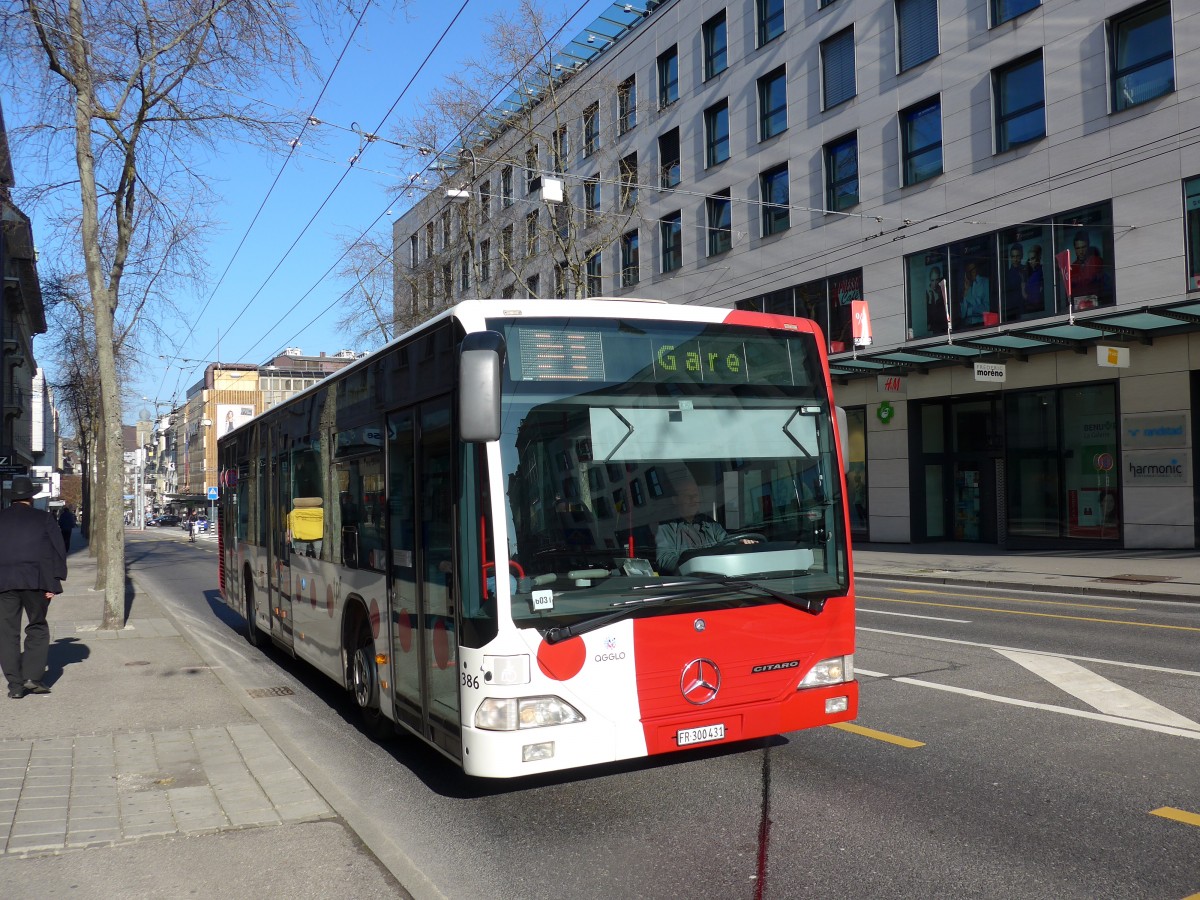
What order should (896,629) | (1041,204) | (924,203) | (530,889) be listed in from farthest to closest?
(924,203), (1041,204), (896,629), (530,889)

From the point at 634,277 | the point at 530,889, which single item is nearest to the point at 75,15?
the point at 530,889

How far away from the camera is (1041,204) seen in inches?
→ 942

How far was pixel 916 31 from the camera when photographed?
89.7ft

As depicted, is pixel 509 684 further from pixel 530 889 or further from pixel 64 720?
pixel 64 720

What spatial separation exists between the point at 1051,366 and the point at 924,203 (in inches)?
215

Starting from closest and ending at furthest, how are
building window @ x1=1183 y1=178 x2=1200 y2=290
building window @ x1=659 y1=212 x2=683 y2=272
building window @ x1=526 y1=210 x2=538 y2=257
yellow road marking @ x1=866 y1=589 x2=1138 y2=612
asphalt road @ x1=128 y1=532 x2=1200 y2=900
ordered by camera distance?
asphalt road @ x1=128 y1=532 x2=1200 y2=900 → yellow road marking @ x1=866 y1=589 x2=1138 y2=612 → building window @ x1=1183 y1=178 x2=1200 y2=290 → building window @ x1=526 y1=210 x2=538 y2=257 → building window @ x1=659 y1=212 x2=683 y2=272

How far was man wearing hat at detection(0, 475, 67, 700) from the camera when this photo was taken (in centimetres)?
852

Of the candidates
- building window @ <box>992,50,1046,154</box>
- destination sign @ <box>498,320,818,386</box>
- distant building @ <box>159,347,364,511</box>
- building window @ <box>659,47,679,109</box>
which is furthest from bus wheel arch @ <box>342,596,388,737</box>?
distant building @ <box>159,347,364,511</box>

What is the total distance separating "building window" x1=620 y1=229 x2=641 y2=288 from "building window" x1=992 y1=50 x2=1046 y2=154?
15799mm

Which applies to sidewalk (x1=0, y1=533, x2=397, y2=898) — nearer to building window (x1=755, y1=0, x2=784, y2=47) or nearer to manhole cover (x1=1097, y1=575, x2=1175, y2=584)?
manhole cover (x1=1097, y1=575, x2=1175, y2=584)

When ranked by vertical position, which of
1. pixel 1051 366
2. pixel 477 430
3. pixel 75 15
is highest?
pixel 75 15

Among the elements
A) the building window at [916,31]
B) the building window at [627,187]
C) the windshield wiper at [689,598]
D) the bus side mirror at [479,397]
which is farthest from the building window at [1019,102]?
the bus side mirror at [479,397]

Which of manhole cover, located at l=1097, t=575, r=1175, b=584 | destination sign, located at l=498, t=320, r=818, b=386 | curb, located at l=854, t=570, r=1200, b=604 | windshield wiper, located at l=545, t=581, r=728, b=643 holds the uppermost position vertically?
destination sign, located at l=498, t=320, r=818, b=386

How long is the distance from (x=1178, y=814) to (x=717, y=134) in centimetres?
3200
